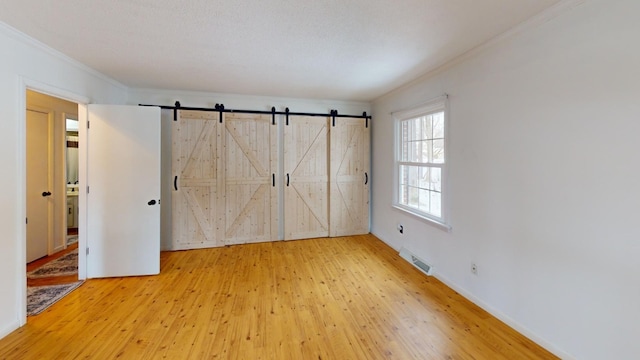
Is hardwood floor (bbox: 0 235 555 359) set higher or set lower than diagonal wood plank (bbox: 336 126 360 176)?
lower

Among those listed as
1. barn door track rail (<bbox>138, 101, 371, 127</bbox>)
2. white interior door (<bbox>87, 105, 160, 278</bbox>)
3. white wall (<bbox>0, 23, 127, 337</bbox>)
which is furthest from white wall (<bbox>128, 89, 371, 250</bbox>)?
white wall (<bbox>0, 23, 127, 337</bbox>)

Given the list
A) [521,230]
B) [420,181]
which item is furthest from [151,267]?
[521,230]

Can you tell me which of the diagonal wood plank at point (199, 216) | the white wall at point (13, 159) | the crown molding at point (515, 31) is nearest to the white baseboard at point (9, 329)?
the white wall at point (13, 159)

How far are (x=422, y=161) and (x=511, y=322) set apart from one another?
2.10m

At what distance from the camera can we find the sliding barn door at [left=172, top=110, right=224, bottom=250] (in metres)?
4.39

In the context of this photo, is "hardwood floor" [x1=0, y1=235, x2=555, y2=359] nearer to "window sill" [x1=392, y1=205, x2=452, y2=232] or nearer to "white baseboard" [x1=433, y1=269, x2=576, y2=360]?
"white baseboard" [x1=433, y1=269, x2=576, y2=360]

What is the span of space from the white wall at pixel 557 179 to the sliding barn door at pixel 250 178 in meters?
2.99

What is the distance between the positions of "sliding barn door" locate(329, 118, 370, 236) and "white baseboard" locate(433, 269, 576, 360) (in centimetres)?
220

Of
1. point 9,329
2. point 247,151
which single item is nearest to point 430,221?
point 247,151

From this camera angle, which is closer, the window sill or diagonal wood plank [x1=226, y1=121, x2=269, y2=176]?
the window sill

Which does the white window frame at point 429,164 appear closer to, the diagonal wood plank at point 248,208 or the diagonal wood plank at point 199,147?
the diagonal wood plank at point 248,208

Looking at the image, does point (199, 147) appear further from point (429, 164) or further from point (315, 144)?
point (429, 164)

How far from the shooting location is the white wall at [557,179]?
1.65 m

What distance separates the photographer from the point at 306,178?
5.02m
